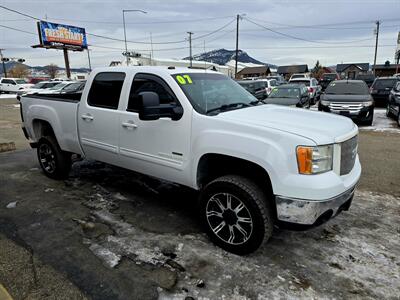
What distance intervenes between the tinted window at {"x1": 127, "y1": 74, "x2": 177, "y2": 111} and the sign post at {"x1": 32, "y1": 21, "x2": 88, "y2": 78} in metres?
39.3

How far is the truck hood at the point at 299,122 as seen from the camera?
2715 millimetres

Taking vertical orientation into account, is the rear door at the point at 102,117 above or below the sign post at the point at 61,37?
below

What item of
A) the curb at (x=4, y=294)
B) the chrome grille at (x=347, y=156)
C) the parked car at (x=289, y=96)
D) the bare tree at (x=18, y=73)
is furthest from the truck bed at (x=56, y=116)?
the bare tree at (x=18, y=73)

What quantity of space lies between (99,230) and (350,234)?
2924 millimetres

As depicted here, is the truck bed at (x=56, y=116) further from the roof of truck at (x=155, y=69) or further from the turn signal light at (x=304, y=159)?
the turn signal light at (x=304, y=159)

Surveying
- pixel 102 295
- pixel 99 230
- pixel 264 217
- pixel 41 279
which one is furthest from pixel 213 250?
pixel 41 279

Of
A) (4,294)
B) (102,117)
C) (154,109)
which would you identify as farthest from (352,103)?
(4,294)

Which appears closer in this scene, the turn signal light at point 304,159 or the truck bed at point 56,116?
the turn signal light at point 304,159

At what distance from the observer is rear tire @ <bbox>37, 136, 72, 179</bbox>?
5.07 m

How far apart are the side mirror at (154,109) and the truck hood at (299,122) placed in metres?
0.48

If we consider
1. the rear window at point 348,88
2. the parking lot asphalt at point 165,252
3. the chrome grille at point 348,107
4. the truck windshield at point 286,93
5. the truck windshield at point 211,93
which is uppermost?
the truck windshield at point 211,93

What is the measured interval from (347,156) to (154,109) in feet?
6.51

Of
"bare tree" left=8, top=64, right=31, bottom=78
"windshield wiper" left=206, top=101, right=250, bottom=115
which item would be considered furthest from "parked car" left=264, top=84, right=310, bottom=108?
"bare tree" left=8, top=64, right=31, bottom=78

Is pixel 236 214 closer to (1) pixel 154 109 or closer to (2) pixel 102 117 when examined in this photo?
(1) pixel 154 109
